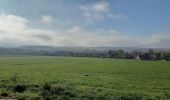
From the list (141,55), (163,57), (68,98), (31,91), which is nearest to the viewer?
(68,98)

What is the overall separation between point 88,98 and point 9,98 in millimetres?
4734

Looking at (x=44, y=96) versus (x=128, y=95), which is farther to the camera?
(x=128, y=95)

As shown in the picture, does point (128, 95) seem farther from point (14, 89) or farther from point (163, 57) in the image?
point (163, 57)

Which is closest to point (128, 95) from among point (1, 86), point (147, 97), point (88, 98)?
point (147, 97)

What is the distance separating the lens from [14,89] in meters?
21.8

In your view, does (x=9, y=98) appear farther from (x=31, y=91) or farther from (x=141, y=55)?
(x=141, y=55)

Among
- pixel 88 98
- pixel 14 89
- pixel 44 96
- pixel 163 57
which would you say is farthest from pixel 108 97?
pixel 163 57

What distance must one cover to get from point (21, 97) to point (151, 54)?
138 meters

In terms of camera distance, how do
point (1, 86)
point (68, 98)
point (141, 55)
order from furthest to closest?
point (141, 55) < point (1, 86) < point (68, 98)

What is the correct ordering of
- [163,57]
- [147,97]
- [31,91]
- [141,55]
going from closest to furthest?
1. [147,97]
2. [31,91]
3. [163,57]
4. [141,55]

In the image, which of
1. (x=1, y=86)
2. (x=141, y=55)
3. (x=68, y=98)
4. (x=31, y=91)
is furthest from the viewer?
(x=141, y=55)

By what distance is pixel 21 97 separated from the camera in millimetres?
18625

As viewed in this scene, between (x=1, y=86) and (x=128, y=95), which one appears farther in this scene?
(x=1, y=86)

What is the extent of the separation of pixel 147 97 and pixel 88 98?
4.00 metres
